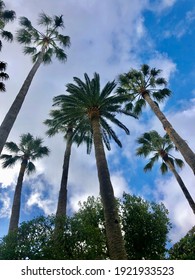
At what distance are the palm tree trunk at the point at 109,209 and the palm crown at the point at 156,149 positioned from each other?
13122mm

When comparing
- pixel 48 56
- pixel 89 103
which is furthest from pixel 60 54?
pixel 89 103

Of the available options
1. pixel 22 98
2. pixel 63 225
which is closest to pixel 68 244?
pixel 63 225

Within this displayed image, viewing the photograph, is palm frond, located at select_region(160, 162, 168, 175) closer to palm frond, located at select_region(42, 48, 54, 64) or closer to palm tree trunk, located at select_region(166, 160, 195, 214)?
palm tree trunk, located at select_region(166, 160, 195, 214)

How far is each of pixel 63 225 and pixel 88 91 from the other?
10.5 m

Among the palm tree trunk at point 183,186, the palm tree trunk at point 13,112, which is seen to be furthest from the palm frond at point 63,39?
the palm tree trunk at point 183,186

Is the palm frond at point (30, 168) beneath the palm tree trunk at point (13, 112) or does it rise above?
above

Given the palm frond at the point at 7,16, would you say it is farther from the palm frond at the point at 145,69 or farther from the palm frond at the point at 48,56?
the palm frond at the point at 145,69

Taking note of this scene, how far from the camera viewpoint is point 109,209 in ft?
42.5

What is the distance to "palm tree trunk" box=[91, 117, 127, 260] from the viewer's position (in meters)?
11.4

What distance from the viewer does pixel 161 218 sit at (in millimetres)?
17516

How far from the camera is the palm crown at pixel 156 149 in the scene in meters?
29.1

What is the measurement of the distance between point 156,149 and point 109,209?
17804mm

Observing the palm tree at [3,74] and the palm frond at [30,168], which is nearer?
the palm tree at [3,74]
